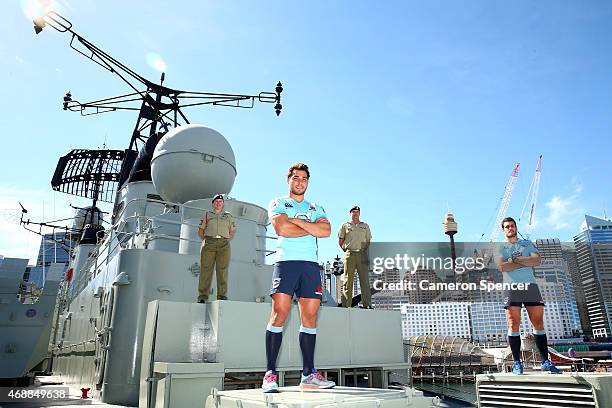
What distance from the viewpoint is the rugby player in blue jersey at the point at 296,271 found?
149 inches

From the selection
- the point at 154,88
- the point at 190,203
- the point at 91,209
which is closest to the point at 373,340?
the point at 190,203

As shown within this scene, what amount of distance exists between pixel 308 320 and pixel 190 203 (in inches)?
306

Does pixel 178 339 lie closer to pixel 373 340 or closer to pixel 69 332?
pixel 373 340

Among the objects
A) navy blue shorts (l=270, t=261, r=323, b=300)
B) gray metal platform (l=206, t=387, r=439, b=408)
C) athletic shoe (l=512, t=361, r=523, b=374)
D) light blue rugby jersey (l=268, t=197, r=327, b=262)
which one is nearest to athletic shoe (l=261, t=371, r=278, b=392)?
gray metal platform (l=206, t=387, r=439, b=408)

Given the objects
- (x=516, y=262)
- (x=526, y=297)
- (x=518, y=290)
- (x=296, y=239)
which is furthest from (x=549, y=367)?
(x=296, y=239)

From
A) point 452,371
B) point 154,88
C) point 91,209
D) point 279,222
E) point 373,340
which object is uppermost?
point 154,88

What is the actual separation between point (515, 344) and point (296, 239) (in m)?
3.68

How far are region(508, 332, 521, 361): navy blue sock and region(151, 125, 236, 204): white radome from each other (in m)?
8.83

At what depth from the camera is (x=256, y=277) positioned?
10094 millimetres

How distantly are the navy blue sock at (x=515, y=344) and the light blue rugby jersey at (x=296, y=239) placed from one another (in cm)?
325

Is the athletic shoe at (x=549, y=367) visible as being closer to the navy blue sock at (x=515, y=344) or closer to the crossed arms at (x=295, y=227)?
the navy blue sock at (x=515, y=344)

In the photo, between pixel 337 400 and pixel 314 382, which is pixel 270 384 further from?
pixel 337 400

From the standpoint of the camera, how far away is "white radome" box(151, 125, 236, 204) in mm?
11773

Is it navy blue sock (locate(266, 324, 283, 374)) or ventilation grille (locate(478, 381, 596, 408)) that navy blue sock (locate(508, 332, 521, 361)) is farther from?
navy blue sock (locate(266, 324, 283, 374))
